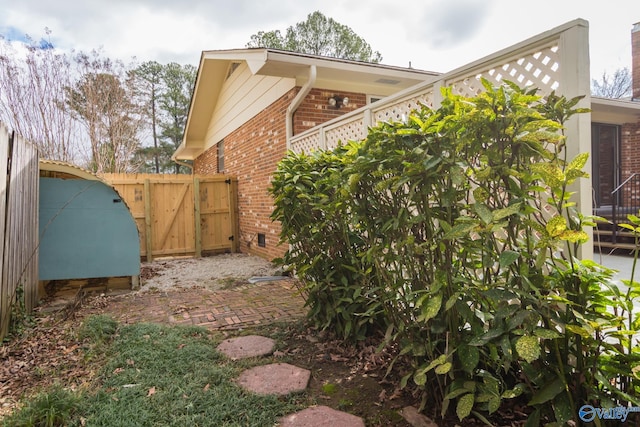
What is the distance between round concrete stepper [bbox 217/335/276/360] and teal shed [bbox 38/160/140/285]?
9.43 feet

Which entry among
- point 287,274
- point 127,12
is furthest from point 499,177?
point 127,12

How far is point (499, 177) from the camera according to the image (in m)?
1.64

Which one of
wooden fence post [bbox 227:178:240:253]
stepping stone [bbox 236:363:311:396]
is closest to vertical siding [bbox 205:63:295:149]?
wooden fence post [bbox 227:178:240:253]

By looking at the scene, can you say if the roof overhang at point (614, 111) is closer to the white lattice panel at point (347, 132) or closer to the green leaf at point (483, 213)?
the white lattice panel at point (347, 132)

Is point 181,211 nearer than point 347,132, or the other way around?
point 347,132

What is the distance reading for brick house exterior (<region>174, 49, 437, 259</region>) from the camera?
573 centimetres

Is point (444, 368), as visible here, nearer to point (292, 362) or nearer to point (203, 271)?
point (292, 362)

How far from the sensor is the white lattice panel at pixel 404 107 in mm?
3286

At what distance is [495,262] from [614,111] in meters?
10.3

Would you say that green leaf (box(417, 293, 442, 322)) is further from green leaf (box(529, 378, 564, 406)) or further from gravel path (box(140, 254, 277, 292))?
gravel path (box(140, 254, 277, 292))

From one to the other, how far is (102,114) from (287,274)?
38.8 ft

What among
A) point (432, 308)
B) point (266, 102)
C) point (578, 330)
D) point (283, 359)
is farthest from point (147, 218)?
point (578, 330)

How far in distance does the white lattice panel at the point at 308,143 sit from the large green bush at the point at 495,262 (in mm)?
2963

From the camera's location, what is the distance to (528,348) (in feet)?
4.58
